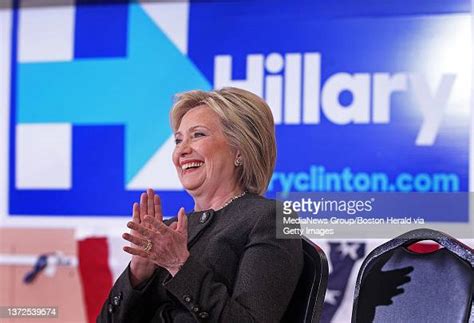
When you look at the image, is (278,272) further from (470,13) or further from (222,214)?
(470,13)

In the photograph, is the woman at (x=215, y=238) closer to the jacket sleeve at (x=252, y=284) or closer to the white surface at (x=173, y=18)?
the jacket sleeve at (x=252, y=284)

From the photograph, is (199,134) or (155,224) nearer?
(155,224)

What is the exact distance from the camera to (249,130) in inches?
97.3

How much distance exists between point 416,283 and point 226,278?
0.50 meters

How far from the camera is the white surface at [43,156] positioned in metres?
4.18

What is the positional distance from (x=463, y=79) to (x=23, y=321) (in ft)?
7.61

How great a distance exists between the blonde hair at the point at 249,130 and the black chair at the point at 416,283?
473 millimetres

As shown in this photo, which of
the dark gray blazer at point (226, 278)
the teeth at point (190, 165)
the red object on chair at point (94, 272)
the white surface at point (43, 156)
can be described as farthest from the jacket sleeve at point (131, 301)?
the white surface at point (43, 156)

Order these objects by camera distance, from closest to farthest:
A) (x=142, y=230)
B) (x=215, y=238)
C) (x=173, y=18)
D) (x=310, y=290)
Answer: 1. (x=142, y=230)
2. (x=310, y=290)
3. (x=215, y=238)
4. (x=173, y=18)

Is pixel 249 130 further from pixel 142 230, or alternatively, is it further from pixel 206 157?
pixel 142 230

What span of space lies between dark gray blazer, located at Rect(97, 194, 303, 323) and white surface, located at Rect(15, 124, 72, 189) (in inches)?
73.5

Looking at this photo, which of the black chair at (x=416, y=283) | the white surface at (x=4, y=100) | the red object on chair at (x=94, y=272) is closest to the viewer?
the black chair at (x=416, y=283)

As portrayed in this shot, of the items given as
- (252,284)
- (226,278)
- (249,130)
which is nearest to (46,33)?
(249,130)

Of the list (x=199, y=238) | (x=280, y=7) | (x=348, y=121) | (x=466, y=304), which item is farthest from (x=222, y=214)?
(x=280, y=7)
